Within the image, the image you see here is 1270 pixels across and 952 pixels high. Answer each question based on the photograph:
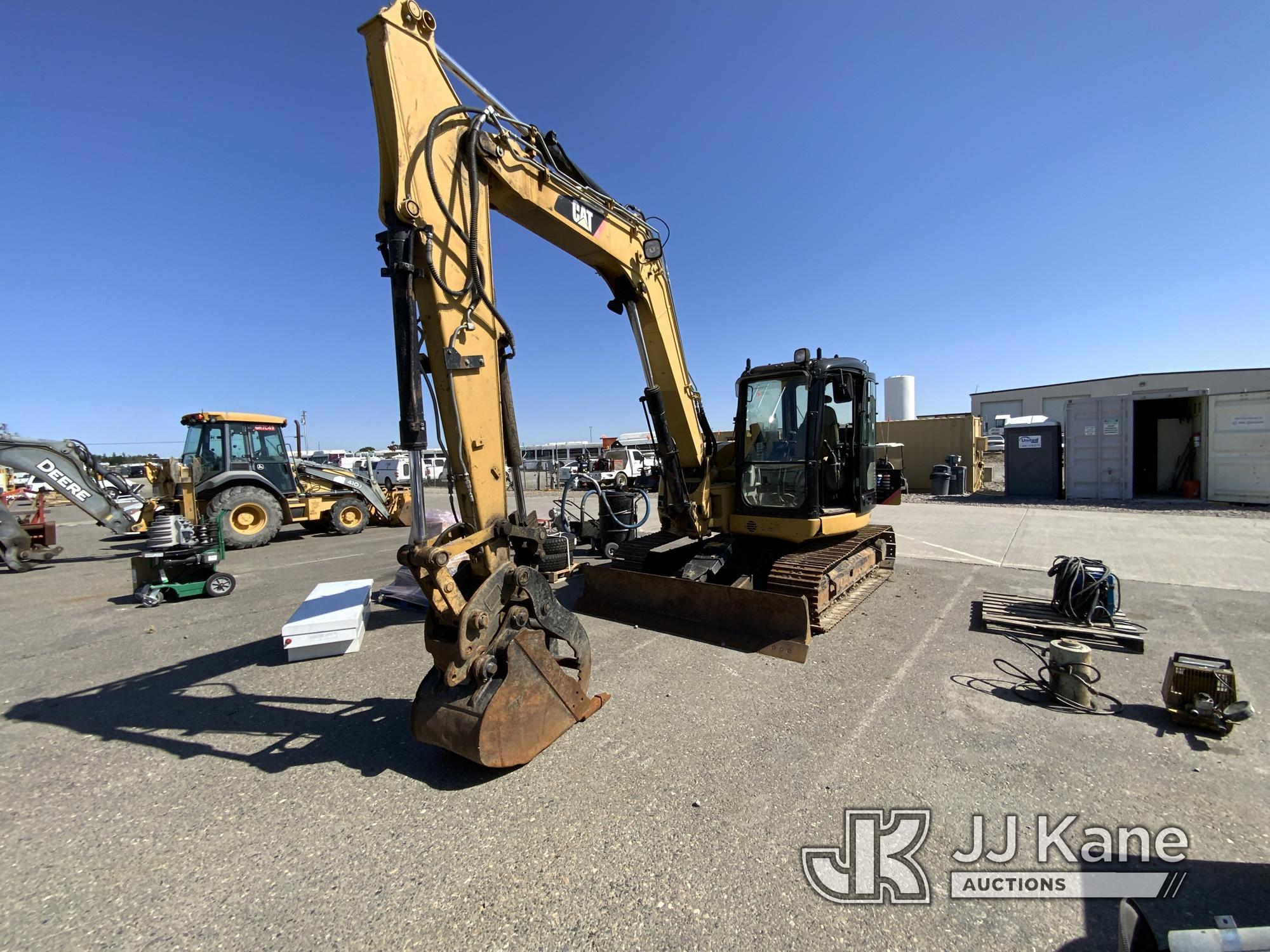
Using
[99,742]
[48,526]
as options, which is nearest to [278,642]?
[99,742]

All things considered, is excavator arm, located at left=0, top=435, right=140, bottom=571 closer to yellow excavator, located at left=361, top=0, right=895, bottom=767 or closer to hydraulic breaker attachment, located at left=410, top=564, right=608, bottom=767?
yellow excavator, located at left=361, top=0, right=895, bottom=767

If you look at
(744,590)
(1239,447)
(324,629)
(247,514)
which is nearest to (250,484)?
(247,514)

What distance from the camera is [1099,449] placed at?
15.5 metres

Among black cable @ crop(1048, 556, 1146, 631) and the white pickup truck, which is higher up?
the white pickup truck

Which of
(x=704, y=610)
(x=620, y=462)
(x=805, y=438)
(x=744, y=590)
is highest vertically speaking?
(x=805, y=438)

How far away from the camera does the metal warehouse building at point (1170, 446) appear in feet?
44.0

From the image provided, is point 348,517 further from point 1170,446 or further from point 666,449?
point 1170,446

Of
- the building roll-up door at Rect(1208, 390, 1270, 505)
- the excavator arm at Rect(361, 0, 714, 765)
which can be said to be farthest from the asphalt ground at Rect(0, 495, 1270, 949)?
the building roll-up door at Rect(1208, 390, 1270, 505)

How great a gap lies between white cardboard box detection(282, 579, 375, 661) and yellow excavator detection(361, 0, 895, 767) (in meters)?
1.82

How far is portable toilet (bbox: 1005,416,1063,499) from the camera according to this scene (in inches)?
647

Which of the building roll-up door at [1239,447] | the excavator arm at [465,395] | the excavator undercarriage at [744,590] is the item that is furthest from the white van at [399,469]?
the building roll-up door at [1239,447]

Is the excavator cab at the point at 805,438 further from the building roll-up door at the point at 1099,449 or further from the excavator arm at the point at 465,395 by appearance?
the building roll-up door at the point at 1099,449

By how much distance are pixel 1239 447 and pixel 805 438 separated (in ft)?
50.5

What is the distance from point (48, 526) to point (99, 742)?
37.2 ft
